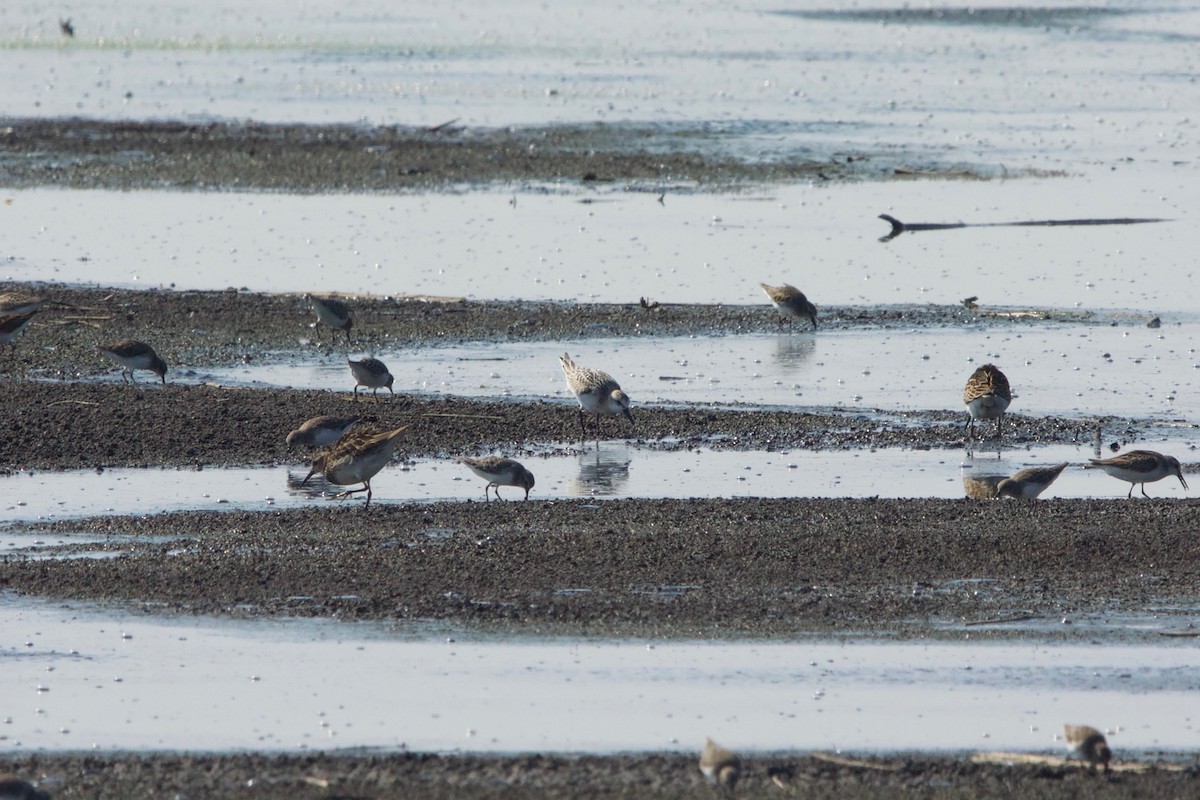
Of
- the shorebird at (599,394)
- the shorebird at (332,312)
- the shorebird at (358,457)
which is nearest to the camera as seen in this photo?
the shorebird at (358,457)

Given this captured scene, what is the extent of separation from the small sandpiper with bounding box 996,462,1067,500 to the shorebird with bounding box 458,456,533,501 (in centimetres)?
305

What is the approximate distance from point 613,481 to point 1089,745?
6128 millimetres

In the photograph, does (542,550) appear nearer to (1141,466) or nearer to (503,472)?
(503,472)

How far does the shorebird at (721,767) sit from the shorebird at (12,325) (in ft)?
36.9

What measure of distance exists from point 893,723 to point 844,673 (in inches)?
26.2

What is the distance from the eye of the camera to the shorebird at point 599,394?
14.4m

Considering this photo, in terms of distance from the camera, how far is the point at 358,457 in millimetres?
12547

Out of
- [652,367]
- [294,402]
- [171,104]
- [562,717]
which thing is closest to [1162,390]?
[652,367]

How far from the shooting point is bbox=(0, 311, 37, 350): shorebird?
17078 millimetres

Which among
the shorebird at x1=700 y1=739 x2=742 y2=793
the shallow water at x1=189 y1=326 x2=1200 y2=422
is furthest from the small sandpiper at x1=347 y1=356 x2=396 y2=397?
the shorebird at x1=700 y1=739 x2=742 y2=793

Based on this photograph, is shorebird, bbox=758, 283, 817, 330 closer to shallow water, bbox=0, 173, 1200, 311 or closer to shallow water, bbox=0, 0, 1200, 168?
shallow water, bbox=0, 173, 1200, 311

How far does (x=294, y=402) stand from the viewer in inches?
599

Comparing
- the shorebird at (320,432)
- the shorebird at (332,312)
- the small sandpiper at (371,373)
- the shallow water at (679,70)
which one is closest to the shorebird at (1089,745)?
the shorebird at (320,432)

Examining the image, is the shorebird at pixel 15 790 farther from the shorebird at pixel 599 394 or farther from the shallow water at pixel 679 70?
the shallow water at pixel 679 70
